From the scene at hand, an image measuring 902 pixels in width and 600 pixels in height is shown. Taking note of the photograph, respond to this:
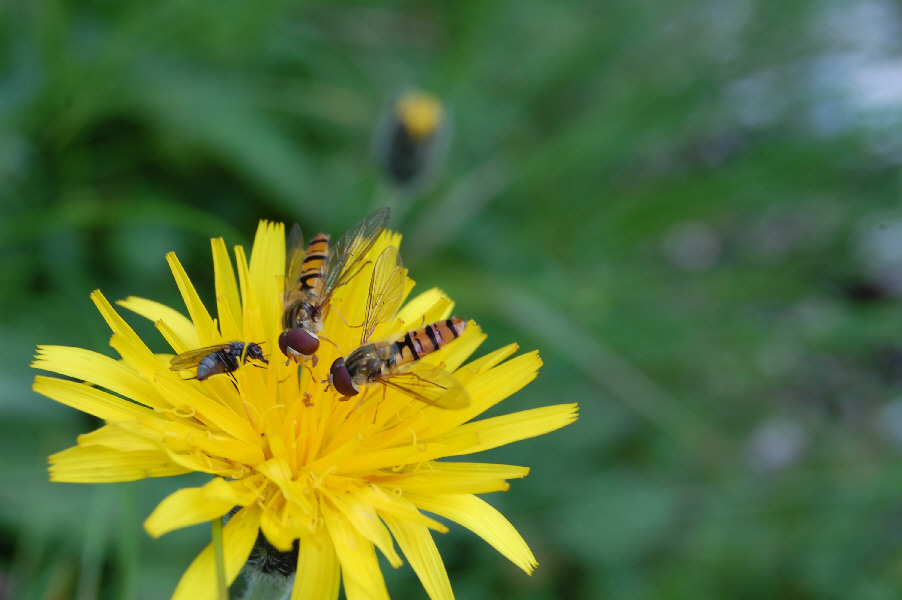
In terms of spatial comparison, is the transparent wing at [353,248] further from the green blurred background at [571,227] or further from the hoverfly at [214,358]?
the green blurred background at [571,227]

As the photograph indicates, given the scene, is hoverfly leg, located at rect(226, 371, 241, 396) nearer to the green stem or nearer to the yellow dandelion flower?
the yellow dandelion flower

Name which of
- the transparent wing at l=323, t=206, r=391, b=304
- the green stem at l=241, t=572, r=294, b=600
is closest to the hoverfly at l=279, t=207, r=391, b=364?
the transparent wing at l=323, t=206, r=391, b=304

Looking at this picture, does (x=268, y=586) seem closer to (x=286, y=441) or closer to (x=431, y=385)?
(x=286, y=441)

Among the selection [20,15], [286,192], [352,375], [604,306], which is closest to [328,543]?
[352,375]

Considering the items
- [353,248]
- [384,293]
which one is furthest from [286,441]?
[353,248]

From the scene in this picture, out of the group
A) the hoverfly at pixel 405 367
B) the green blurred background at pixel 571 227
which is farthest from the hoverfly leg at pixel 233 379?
the green blurred background at pixel 571 227

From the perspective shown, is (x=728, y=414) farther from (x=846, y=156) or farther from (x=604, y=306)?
(x=846, y=156)

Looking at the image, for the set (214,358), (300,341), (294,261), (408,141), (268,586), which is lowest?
(268,586)
